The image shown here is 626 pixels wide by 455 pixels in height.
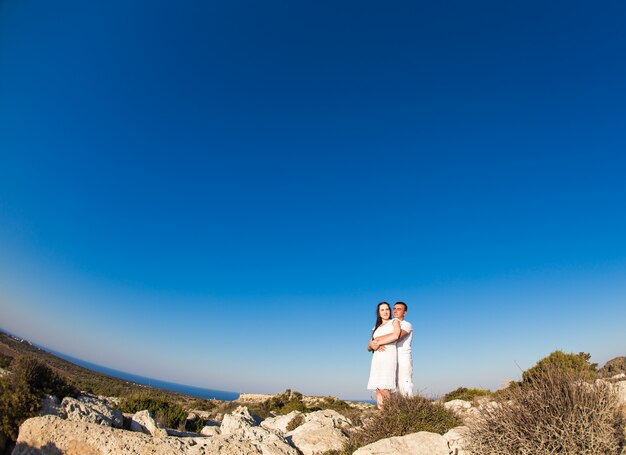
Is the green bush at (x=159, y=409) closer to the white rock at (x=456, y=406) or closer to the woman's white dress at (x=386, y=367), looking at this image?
the woman's white dress at (x=386, y=367)

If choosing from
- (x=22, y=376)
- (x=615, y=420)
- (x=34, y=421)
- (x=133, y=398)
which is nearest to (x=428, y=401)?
(x=615, y=420)

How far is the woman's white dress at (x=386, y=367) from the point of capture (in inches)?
257

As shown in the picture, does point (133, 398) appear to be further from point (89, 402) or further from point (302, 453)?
point (302, 453)

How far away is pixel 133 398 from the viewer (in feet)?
34.3

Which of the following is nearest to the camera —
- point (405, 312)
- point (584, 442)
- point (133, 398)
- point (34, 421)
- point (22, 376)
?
point (584, 442)

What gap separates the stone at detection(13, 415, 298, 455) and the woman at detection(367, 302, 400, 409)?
1894 millimetres

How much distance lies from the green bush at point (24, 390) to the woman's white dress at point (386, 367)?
5987mm

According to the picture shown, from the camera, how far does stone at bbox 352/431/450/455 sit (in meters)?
4.91

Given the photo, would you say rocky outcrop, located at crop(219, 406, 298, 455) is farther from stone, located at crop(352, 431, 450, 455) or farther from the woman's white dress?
the woman's white dress

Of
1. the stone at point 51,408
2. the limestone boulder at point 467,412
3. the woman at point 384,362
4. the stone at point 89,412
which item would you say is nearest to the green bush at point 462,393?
the limestone boulder at point 467,412

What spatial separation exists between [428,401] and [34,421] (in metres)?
6.53

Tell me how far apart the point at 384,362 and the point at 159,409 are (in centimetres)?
700

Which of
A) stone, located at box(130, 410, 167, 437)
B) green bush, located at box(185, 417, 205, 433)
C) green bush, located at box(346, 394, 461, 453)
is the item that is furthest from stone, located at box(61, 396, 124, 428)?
green bush, located at box(346, 394, 461, 453)

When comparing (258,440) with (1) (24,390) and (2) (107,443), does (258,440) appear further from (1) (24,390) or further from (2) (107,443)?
(1) (24,390)
